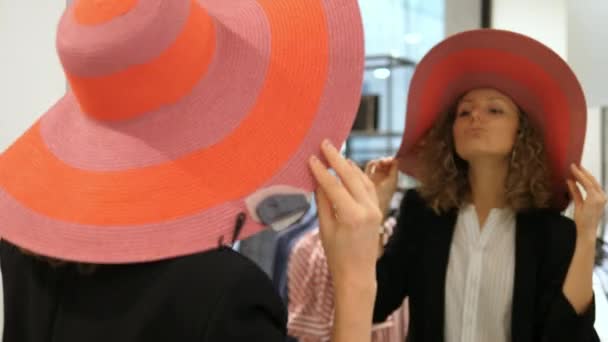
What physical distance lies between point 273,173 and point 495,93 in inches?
37.9

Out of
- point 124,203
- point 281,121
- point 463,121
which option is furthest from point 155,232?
point 463,121

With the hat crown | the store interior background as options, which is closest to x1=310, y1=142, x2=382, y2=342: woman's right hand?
the hat crown

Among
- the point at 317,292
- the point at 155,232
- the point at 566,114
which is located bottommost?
the point at 317,292

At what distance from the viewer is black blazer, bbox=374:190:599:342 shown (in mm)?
1172

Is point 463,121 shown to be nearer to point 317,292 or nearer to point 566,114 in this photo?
point 566,114

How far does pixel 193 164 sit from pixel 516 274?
0.93 meters

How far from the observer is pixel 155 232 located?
0.50 meters

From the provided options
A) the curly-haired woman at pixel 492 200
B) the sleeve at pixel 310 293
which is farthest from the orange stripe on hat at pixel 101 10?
the sleeve at pixel 310 293

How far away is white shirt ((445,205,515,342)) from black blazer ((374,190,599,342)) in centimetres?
2

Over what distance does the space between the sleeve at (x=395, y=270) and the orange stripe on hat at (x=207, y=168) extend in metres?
0.86

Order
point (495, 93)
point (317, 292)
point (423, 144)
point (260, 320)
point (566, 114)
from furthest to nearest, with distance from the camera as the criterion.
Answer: point (317, 292) → point (423, 144) → point (495, 93) → point (566, 114) → point (260, 320)

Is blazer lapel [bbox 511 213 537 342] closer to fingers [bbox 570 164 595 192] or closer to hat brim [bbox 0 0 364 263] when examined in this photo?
fingers [bbox 570 164 595 192]

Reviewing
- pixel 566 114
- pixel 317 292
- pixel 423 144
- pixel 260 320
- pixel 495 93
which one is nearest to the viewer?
pixel 260 320

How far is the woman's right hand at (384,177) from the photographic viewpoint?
1.35 meters
